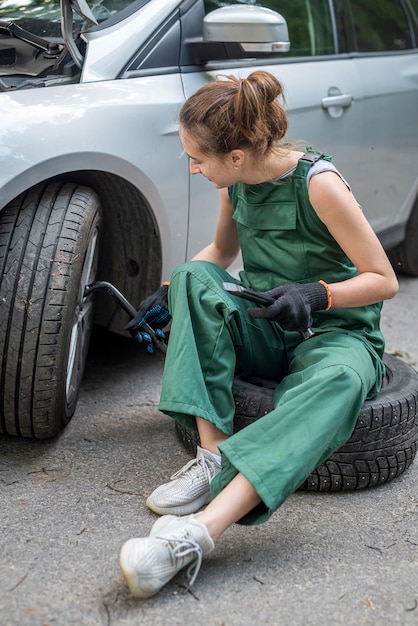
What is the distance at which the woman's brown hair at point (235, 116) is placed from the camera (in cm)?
245

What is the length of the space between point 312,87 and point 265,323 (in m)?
1.35

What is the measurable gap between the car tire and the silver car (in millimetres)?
1023

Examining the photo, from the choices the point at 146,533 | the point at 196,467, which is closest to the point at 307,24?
the point at 196,467

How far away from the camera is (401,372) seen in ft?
9.53

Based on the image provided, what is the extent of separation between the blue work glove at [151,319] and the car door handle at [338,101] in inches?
50.3

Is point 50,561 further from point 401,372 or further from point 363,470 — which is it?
point 401,372

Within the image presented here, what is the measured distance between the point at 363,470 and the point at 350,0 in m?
2.45

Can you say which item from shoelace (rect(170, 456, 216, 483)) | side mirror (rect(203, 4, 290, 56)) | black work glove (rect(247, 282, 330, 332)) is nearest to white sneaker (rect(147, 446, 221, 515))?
shoelace (rect(170, 456, 216, 483))

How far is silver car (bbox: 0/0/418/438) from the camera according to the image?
8.53 feet

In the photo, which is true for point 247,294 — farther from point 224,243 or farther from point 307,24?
point 307,24

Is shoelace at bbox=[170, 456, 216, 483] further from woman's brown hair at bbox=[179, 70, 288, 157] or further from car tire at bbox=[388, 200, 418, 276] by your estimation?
car tire at bbox=[388, 200, 418, 276]

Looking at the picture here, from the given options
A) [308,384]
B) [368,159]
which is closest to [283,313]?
[308,384]

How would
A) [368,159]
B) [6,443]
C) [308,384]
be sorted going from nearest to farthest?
[308,384] → [6,443] → [368,159]

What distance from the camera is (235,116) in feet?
8.02
